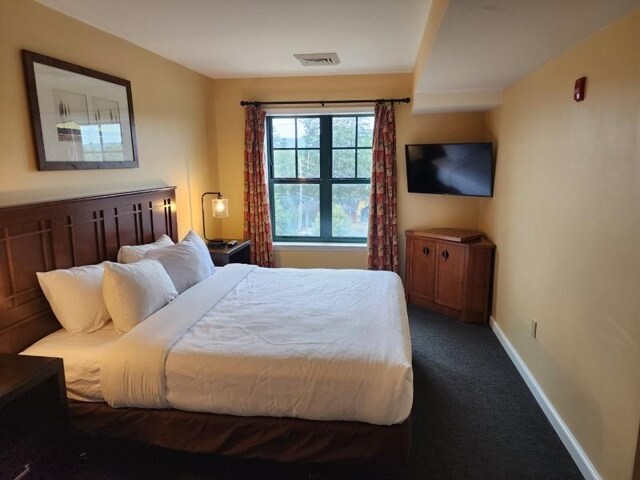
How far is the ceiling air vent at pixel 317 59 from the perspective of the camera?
12.0ft

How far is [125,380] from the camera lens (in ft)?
6.72

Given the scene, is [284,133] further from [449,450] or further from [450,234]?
[449,450]

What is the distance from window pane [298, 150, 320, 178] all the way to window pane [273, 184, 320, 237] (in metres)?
0.14

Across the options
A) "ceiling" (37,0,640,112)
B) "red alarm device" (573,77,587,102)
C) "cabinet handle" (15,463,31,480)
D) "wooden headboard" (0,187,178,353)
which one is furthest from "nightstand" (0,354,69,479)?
"red alarm device" (573,77,587,102)

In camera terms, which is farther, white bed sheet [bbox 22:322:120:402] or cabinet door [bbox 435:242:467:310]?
cabinet door [bbox 435:242:467:310]

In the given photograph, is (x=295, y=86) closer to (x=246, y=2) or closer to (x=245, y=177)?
(x=245, y=177)

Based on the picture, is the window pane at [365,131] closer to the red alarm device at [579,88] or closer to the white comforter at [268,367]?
the red alarm device at [579,88]

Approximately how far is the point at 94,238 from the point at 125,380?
118cm

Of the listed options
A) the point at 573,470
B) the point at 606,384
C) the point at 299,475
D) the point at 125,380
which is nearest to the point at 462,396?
the point at 573,470

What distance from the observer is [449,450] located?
227 centimetres

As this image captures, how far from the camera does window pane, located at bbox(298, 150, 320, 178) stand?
491cm

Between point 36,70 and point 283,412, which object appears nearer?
point 283,412

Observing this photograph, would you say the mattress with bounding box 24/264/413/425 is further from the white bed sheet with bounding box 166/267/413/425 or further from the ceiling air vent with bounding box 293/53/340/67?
the ceiling air vent with bounding box 293/53/340/67

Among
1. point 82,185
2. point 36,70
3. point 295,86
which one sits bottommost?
point 82,185
